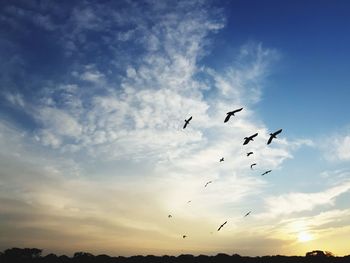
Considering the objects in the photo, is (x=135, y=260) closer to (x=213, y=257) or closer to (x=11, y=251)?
(x=213, y=257)

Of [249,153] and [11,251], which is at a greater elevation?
[249,153]

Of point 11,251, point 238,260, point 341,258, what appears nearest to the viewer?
point 341,258

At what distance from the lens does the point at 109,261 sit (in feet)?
114

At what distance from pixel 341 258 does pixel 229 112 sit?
18.0 meters

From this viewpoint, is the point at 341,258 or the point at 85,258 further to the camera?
the point at 85,258

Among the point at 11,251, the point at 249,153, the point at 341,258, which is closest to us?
the point at 341,258

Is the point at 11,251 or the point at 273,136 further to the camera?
the point at 11,251

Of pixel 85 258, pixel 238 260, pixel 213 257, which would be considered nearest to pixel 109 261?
pixel 85 258

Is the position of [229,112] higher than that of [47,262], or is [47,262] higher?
[229,112]

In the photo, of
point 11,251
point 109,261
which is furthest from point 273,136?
point 11,251

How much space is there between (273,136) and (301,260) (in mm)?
12930

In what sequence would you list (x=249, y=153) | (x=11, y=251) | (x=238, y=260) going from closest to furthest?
(x=238, y=260) < (x=249, y=153) < (x=11, y=251)

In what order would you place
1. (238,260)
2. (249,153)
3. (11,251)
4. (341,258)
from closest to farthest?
(341,258)
(238,260)
(249,153)
(11,251)

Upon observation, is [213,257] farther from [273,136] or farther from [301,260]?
[273,136]
